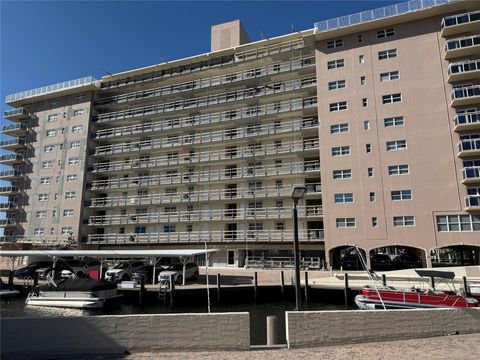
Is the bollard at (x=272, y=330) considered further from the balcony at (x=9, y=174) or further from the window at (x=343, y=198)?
the balcony at (x=9, y=174)

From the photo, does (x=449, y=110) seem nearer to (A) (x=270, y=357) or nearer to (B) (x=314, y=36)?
(B) (x=314, y=36)

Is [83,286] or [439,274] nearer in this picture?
[439,274]

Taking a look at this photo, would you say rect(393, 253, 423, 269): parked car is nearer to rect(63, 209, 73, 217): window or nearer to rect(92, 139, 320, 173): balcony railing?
rect(92, 139, 320, 173): balcony railing

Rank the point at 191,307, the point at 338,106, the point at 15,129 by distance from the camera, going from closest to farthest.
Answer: the point at 191,307 < the point at 338,106 < the point at 15,129

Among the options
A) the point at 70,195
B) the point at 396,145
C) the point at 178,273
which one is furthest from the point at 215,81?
the point at 178,273

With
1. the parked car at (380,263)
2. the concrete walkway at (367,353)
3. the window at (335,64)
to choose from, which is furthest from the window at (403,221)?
the concrete walkway at (367,353)

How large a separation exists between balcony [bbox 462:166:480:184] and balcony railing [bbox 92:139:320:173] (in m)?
15.6

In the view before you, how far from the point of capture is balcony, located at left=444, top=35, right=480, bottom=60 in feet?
124

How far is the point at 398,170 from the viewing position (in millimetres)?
39438

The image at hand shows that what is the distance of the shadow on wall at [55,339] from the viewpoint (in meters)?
10.1

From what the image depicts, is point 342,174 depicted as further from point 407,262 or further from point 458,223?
point 407,262

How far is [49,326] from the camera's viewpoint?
10227 millimetres

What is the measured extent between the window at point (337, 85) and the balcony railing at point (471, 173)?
1617 centimetres

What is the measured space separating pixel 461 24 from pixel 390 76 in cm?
839
